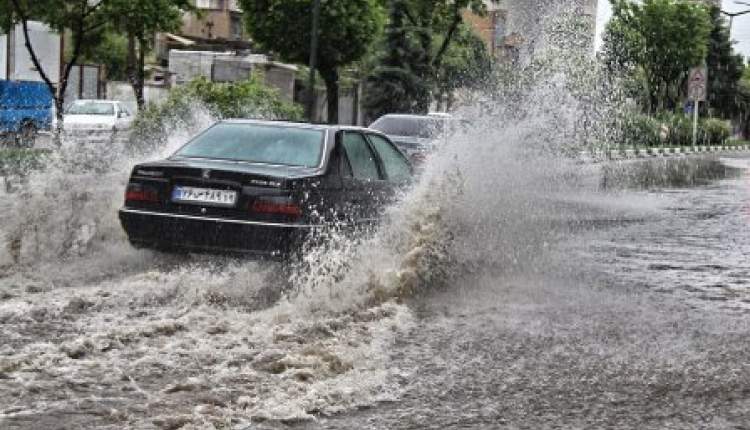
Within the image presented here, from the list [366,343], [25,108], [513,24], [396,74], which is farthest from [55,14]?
[513,24]

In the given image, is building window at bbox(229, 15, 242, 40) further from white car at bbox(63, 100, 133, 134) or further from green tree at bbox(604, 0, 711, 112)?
white car at bbox(63, 100, 133, 134)

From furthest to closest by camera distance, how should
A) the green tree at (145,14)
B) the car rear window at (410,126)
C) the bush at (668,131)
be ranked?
the bush at (668,131), the green tree at (145,14), the car rear window at (410,126)

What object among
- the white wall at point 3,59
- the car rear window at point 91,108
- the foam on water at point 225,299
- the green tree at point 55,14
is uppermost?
the green tree at point 55,14

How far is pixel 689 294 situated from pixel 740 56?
76.6m

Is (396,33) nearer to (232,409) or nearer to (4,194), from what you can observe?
(4,194)

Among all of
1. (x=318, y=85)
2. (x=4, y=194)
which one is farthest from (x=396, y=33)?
(x=4, y=194)

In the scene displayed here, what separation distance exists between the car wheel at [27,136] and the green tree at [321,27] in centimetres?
638

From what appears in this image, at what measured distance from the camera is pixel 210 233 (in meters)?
8.38

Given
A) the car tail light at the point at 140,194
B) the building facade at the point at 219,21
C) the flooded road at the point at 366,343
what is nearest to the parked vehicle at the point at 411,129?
the flooded road at the point at 366,343

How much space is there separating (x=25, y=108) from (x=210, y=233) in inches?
922

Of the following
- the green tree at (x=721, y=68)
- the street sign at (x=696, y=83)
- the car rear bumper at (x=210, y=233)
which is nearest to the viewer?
the car rear bumper at (x=210, y=233)

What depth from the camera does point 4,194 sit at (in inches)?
571

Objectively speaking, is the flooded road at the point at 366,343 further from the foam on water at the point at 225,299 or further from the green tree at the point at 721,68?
the green tree at the point at 721,68

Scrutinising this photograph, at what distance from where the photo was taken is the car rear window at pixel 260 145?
897 centimetres
